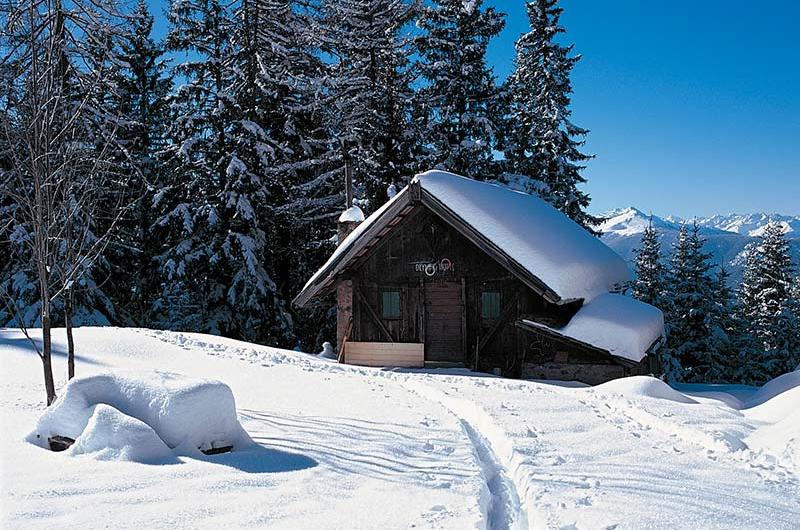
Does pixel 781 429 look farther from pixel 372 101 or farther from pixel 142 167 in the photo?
pixel 142 167

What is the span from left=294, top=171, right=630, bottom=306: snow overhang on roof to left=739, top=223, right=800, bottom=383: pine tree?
637 inches

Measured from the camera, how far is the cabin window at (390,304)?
60.3ft

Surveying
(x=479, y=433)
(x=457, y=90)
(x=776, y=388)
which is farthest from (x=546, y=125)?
(x=479, y=433)

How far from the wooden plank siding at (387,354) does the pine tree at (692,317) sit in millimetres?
16617

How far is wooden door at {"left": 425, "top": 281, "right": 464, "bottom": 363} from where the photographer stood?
1786cm

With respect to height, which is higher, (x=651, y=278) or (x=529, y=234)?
(x=529, y=234)

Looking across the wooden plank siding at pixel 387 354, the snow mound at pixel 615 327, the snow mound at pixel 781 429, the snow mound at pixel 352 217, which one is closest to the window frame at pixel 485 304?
the wooden plank siding at pixel 387 354

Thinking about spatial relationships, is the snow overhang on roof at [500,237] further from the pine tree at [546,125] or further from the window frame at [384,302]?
the pine tree at [546,125]

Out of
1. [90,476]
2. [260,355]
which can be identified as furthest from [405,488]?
[260,355]

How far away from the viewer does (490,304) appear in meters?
17.5

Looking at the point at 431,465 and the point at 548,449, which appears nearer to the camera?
the point at 431,465

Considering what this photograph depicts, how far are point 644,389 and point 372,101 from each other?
17016mm

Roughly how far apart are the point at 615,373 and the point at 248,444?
10854 mm

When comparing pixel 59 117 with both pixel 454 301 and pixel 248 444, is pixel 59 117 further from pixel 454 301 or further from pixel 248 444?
pixel 454 301
